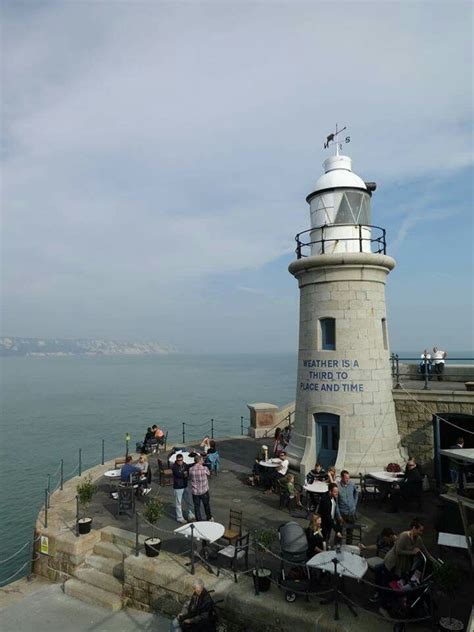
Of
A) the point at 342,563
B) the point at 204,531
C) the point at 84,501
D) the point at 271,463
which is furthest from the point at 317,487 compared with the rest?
the point at 84,501

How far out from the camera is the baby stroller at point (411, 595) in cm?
748

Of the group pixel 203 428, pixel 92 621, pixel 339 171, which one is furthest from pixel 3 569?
pixel 203 428

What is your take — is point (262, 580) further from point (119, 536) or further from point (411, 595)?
point (119, 536)

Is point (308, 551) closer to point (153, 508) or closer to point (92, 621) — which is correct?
point (153, 508)

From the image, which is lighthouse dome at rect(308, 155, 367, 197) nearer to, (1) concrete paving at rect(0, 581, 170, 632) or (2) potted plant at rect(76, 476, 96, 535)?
(2) potted plant at rect(76, 476, 96, 535)

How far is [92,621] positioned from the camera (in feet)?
30.2

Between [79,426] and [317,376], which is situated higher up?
[317,376]

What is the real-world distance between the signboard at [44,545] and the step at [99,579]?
114 cm

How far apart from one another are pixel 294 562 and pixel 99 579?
4623 millimetres

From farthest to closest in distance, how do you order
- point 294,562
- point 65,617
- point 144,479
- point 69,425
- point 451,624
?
point 69,425 → point 144,479 → point 65,617 → point 294,562 → point 451,624

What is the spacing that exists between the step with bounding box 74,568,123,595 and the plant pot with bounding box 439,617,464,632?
646 centimetres

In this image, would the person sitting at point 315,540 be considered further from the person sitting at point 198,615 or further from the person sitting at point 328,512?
the person sitting at point 198,615

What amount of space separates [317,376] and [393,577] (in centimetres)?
787

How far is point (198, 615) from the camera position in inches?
306
